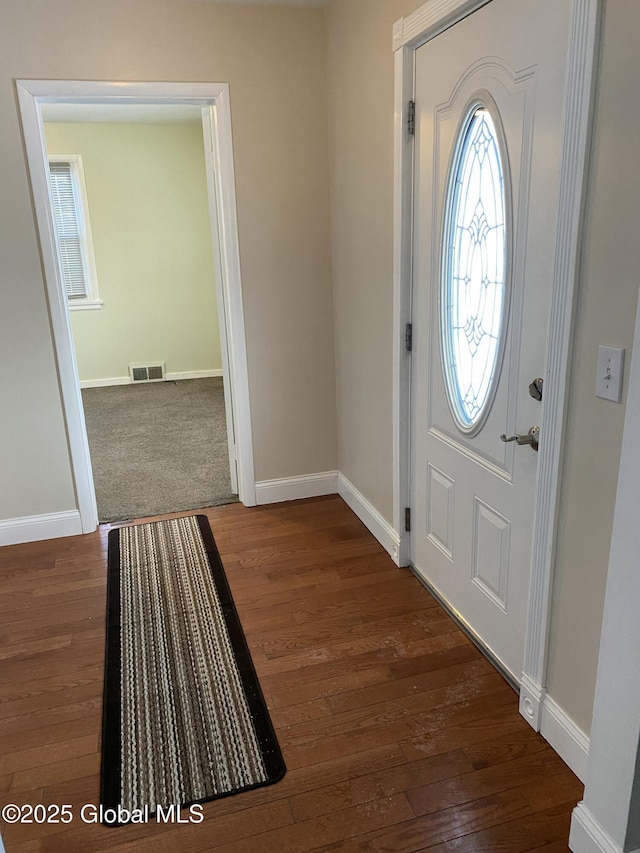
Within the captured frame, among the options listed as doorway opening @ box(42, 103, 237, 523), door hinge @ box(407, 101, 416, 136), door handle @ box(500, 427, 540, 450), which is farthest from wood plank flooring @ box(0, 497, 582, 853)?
doorway opening @ box(42, 103, 237, 523)

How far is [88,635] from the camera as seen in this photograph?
2.50 meters

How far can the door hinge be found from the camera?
2.38 metres

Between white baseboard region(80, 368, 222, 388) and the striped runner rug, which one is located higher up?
white baseboard region(80, 368, 222, 388)

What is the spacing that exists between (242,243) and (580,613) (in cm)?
241

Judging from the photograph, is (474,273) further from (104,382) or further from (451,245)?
(104,382)

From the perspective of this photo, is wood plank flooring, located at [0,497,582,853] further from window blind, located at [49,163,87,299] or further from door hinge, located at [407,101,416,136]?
window blind, located at [49,163,87,299]

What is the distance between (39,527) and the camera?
10.8 ft

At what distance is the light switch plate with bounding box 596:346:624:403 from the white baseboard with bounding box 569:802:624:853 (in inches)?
38.9

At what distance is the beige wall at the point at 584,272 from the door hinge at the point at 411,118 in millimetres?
152

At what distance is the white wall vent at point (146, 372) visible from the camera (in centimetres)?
678

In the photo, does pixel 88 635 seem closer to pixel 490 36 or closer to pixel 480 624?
pixel 480 624

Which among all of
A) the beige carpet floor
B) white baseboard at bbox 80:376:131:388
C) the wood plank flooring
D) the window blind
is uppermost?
the window blind

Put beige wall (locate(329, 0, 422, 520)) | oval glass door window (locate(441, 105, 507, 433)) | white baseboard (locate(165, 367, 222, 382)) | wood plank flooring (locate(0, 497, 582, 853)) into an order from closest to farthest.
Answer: wood plank flooring (locate(0, 497, 582, 853))
oval glass door window (locate(441, 105, 507, 433))
beige wall (locate(329, 0, 422, 520))
white baseboard (locate(165, 367, 222, 382))

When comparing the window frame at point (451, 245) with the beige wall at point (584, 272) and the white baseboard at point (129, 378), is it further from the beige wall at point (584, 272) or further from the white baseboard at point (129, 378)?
the white baseboard at point (129, 378)
